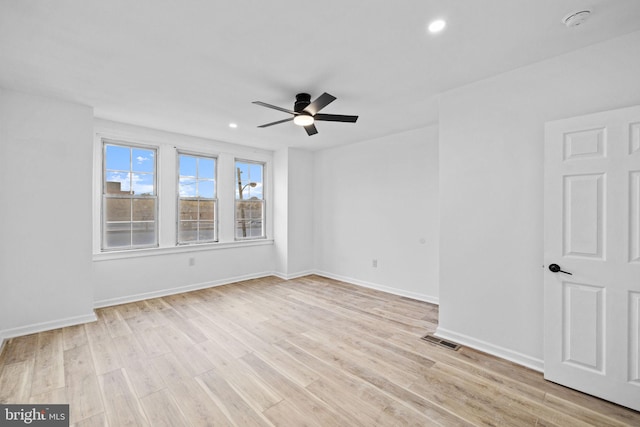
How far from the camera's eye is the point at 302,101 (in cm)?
304

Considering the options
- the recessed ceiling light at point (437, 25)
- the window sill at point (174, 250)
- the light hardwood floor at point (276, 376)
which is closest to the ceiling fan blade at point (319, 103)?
the recessed ceiling light at point (437, 25)

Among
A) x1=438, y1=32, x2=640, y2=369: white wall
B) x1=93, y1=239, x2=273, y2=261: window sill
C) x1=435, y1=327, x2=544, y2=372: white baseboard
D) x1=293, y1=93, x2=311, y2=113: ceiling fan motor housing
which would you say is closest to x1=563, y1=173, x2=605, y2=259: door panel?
x1=438, y1=32, x2=640, y2=369: white wall

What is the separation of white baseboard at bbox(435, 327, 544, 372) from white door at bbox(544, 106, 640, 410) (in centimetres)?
16

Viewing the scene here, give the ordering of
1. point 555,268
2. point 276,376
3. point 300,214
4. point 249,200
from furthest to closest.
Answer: point 300,214, point 249,200, point 276,376, point 555,268

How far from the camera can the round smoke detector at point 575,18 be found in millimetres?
1856

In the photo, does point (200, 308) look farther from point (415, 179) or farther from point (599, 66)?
point (599, 66)

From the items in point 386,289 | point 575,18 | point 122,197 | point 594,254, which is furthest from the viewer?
point 386,289

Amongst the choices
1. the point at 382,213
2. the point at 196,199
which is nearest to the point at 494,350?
the point at 382,213

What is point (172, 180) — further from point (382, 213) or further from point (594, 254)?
point (594, 254)

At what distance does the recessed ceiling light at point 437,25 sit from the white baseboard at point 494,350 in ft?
9.37

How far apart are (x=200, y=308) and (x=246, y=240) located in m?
1.94

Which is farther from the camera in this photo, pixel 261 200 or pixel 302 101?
pixel 261 200

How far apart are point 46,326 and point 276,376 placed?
2987 mm

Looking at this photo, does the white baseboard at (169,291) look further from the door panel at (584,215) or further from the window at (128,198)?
the door panel at (584,215)
